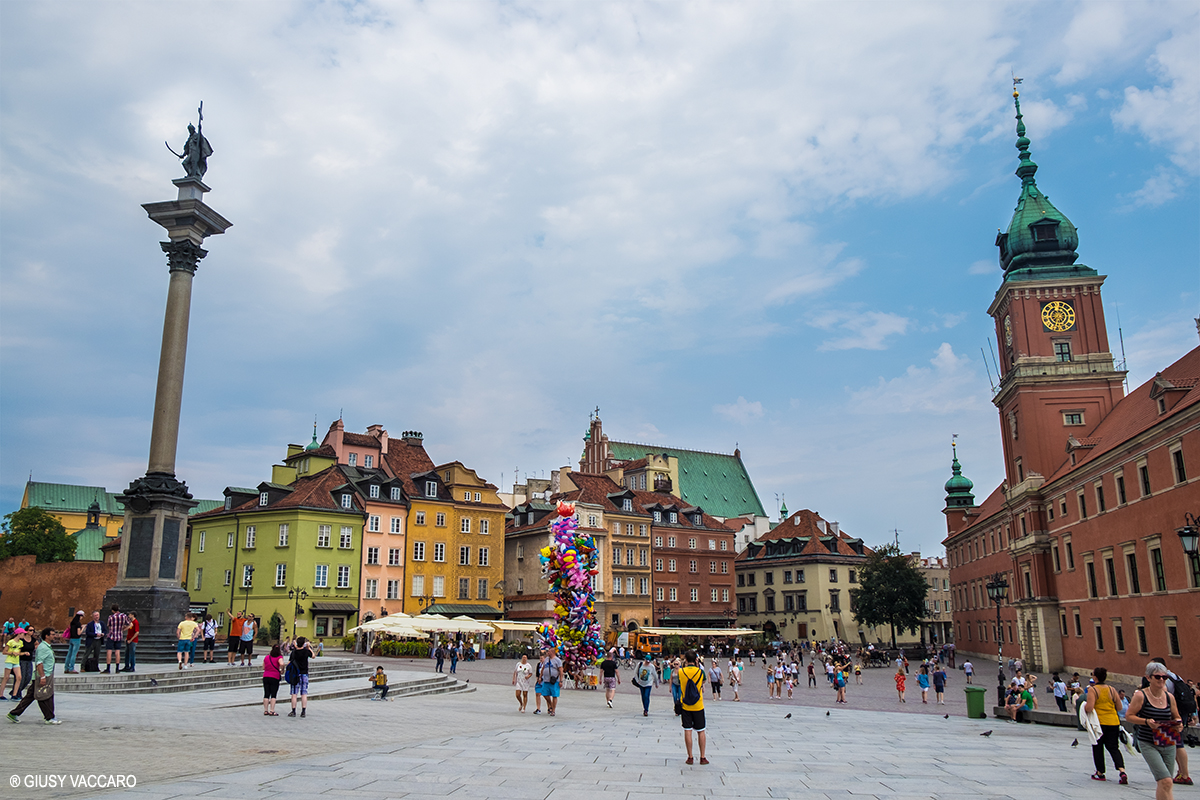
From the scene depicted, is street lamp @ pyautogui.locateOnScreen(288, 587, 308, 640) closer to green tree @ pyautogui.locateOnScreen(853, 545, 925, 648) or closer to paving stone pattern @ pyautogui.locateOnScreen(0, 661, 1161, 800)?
paving stone pattern @ pyautogui.locateOnScreen(0, 661, 1161, 800)

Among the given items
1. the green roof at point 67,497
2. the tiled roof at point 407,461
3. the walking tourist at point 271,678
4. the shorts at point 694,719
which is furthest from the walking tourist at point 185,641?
the green roof at point 67,497

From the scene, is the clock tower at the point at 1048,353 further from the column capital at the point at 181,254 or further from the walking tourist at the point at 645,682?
the column capital at the point at 181,254

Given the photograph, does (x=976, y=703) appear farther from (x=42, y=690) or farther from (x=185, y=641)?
(x=42, y=690)

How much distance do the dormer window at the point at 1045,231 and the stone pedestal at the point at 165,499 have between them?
176 feet

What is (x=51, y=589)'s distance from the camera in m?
58.4

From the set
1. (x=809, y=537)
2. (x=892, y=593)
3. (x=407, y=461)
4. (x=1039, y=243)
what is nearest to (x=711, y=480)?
(x=809, y=537)

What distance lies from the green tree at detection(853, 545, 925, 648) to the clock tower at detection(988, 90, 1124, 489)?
14830 millimetres

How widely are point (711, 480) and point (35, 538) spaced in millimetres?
73786

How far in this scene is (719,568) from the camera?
83.1 meters

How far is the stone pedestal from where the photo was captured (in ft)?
88.3

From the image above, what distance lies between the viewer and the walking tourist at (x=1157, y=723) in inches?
424

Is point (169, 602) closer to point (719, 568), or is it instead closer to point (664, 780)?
point (664, 780)

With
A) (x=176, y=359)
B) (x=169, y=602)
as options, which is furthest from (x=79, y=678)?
(x=176, y=359)

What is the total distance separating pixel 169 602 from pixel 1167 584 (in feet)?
125
